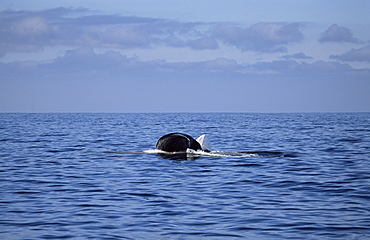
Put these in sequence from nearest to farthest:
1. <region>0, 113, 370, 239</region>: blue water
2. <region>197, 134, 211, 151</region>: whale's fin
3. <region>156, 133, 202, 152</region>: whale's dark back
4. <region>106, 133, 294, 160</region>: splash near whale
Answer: <region>0, 113, 370, 239</region>: blue water < <region>106, 133, 294, 160</region>: splash near whale < <region>156, 133, 202, 152</region>: whale's dark back < <region>197, 134, 211, 151</region>: whale's fin

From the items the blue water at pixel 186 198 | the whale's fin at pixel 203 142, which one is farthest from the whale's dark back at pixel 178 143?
the blue water at pixel 186 198

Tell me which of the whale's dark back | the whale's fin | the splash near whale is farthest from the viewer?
the whale's fin

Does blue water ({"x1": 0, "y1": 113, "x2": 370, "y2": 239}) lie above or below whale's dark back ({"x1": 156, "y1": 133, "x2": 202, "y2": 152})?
below

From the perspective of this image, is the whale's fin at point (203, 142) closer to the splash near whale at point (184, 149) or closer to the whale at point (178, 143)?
the splash near whale at point (184, 149)

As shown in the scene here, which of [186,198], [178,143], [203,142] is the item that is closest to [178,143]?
[178,143]

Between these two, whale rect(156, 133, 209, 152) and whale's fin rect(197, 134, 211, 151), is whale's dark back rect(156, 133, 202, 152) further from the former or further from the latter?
whale's fin rect(197, 134, 211, 151)

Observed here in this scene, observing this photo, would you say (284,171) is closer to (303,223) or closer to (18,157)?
(303,223)

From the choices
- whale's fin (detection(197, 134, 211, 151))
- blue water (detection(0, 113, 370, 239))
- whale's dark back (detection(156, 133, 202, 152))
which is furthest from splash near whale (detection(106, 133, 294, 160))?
blue water (detection(0, 113, 370, 239))

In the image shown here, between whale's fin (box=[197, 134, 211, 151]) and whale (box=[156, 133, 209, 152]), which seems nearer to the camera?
whale (box=[156, 133, 209, 152])

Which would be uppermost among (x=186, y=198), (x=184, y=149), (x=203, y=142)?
(x=203, y=142)

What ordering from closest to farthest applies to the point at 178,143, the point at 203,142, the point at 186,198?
the point at 186,198 → the point at 178,143 → the point at 203,142

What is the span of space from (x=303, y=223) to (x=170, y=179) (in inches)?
257

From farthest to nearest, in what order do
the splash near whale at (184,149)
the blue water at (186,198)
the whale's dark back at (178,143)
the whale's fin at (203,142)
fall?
the whale's fin at (203,142) → the whale's dark back at (178,143) → the splash near whale at (184,149) → the blue water at (186,198)

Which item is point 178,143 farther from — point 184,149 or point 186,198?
point 186,198
